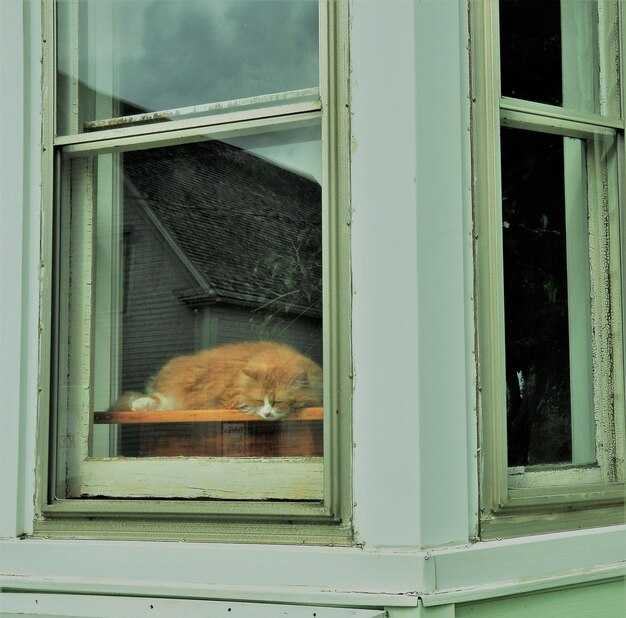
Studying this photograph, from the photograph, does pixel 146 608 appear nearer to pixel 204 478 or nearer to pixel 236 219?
pixel 204 478

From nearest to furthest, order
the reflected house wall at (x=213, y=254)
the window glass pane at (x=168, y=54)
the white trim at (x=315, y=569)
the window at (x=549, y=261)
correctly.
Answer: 1. the white trim at (x=315, y=569)
2. the window at (x=549, y=261)
3. the reflected house wall at (x=213, y=254)
4. the window glass pane at (x=168, y=54)

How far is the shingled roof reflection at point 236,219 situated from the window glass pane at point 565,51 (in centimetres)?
69

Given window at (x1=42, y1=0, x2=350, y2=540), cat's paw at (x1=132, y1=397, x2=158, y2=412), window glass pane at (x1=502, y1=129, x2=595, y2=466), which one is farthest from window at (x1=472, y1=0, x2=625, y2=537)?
cat's paw at (x1=132, y1=397, x2=158, y2=412)

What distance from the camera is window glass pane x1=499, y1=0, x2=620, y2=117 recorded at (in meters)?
2.63

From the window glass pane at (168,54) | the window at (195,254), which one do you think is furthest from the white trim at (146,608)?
the window glass pane at (168,54)

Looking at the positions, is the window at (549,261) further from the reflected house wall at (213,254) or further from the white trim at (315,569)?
the reflected house wall at (213,254)

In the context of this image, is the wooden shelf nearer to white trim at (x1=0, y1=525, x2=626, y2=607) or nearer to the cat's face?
the cat's face

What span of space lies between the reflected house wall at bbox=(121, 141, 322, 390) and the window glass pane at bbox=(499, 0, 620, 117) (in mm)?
688

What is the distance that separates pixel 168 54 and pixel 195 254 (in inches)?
23.1

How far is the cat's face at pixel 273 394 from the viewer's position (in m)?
2.46

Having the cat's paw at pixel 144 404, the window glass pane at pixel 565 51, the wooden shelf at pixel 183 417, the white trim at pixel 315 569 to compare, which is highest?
the window glass pane at pixel 565 51

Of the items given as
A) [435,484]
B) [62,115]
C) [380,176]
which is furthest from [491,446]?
[62,115]

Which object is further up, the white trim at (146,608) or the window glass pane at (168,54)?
the window glass pane at (168,54)

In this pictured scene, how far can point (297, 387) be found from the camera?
97.8 inches
